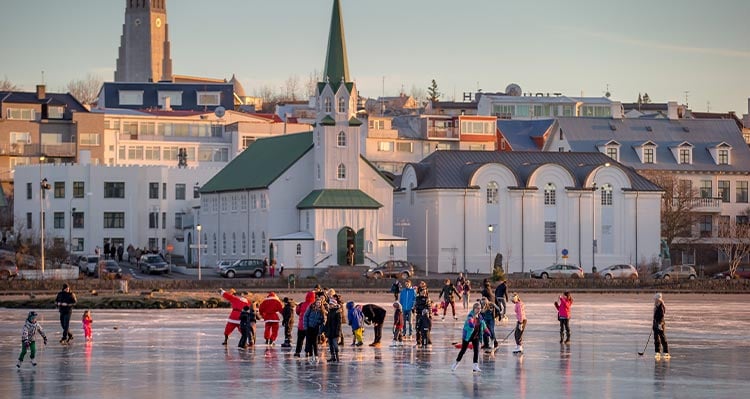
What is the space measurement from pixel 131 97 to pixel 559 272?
262 ft

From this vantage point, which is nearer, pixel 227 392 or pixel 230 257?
pixel 227 392

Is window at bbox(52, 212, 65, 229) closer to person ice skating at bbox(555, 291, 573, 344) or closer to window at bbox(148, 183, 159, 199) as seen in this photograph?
window at bbox(148, 183, 159, 199)

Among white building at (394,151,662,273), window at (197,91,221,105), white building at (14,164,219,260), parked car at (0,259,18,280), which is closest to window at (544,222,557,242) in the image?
white building at (394,151,662,273)

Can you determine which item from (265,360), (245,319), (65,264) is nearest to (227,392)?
(265,360)

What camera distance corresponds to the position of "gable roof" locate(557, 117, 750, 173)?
414 feet

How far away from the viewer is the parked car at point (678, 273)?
99.7 meters

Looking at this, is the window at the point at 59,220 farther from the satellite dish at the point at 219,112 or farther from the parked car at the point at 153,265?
the satellite dish at the point at 219,112

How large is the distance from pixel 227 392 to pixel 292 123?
405 ft

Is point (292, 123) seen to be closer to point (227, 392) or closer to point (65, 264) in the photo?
point (65, 264)

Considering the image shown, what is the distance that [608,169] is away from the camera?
4336 inches

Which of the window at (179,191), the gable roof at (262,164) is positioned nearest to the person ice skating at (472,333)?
the gable roof at (262,164)

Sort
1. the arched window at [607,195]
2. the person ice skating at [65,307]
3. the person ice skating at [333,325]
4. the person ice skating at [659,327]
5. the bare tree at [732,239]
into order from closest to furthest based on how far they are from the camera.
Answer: the person ice skating at [333,325] → the person ice skating at [659,327] → the person ice skating at [65,307] → the arched window at [607,195] → the bare tree at [732,239]

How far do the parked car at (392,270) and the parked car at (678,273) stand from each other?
16487 mm

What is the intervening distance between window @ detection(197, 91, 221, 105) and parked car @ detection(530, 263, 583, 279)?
239ft
